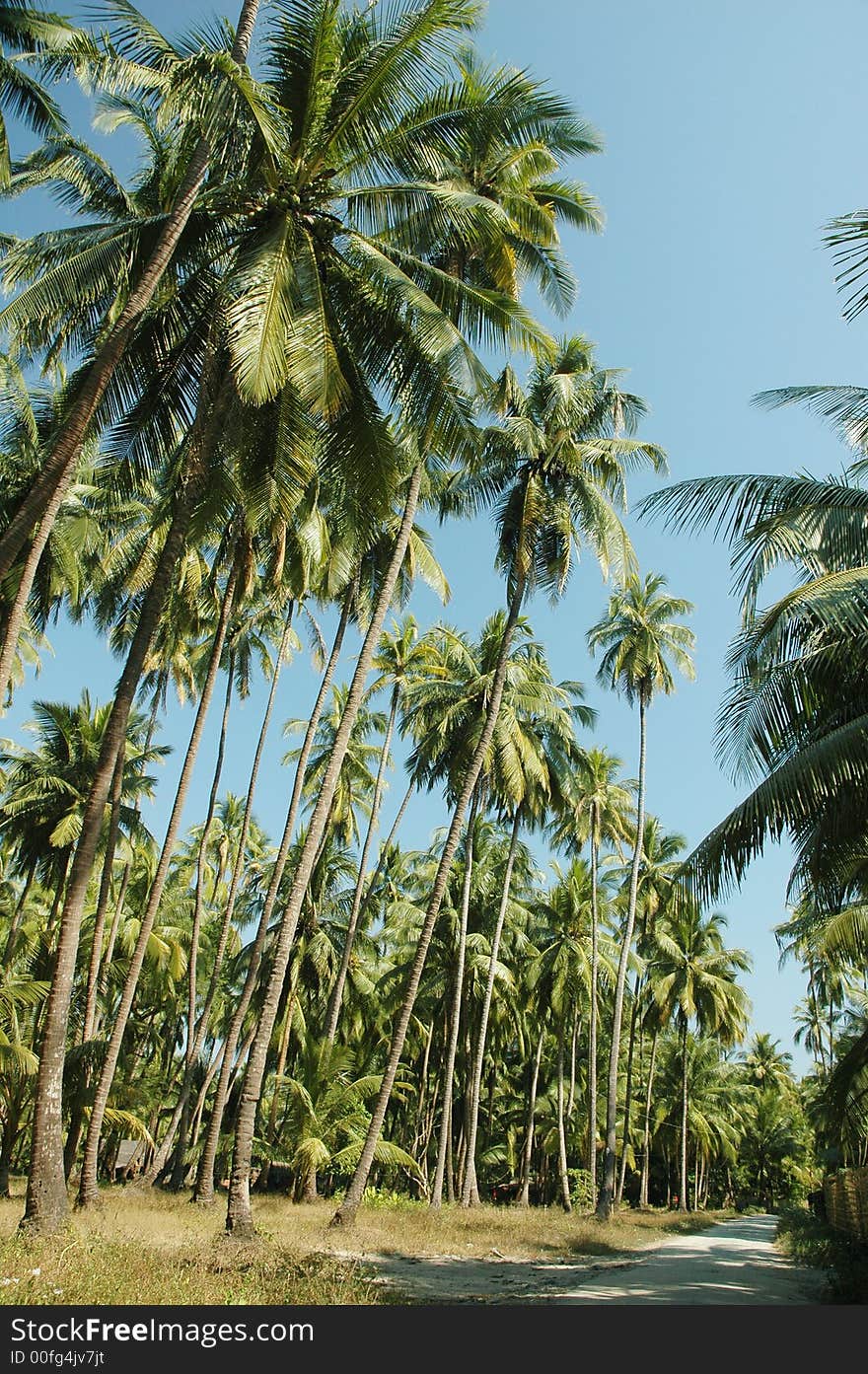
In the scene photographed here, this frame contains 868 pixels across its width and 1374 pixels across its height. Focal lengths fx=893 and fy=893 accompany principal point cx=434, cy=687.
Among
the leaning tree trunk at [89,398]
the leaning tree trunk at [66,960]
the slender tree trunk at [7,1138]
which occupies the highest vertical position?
the leaning tree trunk at [89,398]

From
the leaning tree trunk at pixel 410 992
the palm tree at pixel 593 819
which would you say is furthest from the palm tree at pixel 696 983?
the leaning tree trunk at pixel 410 992

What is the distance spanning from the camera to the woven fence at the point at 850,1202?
50.1ft

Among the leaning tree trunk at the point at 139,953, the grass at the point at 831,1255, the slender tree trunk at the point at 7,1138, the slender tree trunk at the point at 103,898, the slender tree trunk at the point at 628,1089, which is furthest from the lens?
the slender tree trunk at the point at 628,1089

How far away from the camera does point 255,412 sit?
1141cm

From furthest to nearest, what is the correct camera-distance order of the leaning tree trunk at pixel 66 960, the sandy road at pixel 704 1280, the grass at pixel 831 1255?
the grass at pixel 831 1255 → the sandy road at pixel 704 1280 → the leaning tree trunk at pixel 66 960

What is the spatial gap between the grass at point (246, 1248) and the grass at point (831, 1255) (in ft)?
11.9

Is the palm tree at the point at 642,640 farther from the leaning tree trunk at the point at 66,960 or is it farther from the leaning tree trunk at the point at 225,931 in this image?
the leaning tree trunk at the point at 66,960

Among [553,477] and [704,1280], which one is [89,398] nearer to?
[553,477]

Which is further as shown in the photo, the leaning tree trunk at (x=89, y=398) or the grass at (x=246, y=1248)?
the leaning tree trunk at (x=89, y=398)

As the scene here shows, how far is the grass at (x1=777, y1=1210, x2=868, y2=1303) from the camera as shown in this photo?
1085 centimetres

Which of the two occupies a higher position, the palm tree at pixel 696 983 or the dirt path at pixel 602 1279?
the palm tree at pixel 696 983

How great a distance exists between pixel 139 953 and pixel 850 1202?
1448 cm

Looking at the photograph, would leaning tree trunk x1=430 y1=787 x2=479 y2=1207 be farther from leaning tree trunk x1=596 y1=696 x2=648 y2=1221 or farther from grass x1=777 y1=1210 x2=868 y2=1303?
grass x1=777 y1=1210 x2=868 y2=1303

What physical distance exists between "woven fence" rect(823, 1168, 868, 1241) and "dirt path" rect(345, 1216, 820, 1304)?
1.26 m
